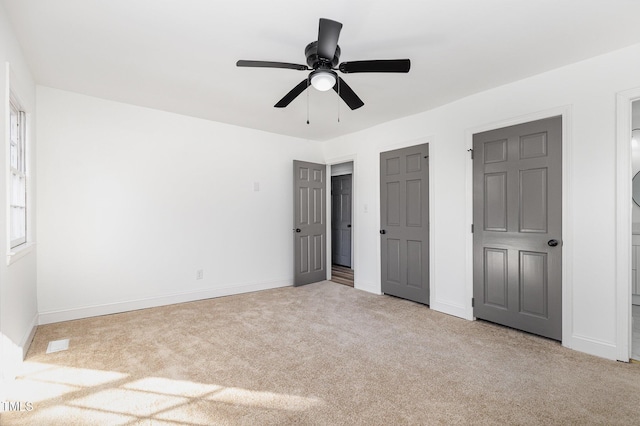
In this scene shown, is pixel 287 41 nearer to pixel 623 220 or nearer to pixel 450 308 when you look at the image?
pixel 623 220

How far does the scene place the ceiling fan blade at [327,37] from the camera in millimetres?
1760

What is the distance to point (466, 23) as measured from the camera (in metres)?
2.20

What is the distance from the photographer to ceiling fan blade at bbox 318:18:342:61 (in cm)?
176

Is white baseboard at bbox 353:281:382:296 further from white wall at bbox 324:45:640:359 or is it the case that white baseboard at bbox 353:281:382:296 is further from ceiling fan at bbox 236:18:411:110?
ceiling fan at bbox 236:18:411:110

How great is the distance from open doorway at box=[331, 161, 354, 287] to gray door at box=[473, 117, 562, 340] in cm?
342

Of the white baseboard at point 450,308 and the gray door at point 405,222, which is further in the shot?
the gray door at point 405,222

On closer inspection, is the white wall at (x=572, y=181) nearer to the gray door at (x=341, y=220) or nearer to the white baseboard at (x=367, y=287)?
the white baseboard at (x=367, y=287)

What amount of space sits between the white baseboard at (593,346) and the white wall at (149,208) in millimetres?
3674

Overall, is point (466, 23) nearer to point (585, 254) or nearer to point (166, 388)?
point (585, 254)

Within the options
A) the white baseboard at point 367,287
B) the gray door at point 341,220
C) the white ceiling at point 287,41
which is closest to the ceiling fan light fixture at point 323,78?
the white ceiling at point 287,41

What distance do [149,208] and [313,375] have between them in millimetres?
2943

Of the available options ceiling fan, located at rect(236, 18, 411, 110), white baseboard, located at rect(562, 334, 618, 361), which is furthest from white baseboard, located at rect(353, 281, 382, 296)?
ceiling fan, located at rect(236, 18, 411, 110)

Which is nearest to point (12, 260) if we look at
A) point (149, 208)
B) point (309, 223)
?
point (149, 208)

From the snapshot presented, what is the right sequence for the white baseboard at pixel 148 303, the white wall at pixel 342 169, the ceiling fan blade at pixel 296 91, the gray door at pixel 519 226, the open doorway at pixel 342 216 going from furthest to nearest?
the open doorway at pixel 342 216 < the white wall at pixel 342 169 < the white baseboard at pixel 148 303 < the gray door at pixel 519 226 < the ceiling fan blade at pixel 296 91
